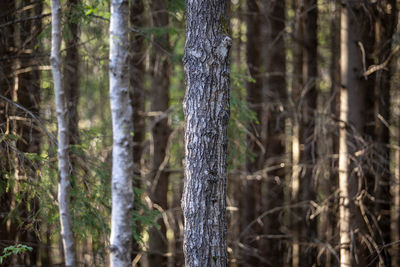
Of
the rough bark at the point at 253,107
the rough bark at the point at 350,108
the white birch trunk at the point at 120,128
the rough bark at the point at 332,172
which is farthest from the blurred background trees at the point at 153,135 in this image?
the white birch trunk at the point at 120,128

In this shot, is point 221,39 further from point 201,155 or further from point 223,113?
point 201,155

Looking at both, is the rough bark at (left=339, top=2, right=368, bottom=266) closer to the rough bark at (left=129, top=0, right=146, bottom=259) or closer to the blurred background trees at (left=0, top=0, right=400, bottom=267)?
the blurred background trees at (left=0, top=0, right=400, bottom=267)

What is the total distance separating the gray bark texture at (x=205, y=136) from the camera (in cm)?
513

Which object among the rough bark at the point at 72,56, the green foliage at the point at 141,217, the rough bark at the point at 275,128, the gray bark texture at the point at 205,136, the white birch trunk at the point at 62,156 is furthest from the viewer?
the rough bark at the point at 275,128

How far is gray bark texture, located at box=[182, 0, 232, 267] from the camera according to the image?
5.13 metres

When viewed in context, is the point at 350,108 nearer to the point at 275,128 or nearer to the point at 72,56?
the point at 275,128

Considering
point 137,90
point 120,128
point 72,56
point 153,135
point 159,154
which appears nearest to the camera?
point 120,128

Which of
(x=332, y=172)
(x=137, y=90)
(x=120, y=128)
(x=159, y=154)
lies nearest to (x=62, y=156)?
(x=120, y=128)

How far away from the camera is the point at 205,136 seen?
5.13 m

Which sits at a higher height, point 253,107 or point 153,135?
point 253,107

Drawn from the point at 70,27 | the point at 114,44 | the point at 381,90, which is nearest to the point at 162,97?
the point at 70,27

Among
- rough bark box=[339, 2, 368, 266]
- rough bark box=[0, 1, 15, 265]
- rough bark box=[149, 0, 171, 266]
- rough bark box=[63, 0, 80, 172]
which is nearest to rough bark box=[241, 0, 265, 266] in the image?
rough bark box=[149, 0, 171, 266]

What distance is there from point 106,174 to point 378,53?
560cm

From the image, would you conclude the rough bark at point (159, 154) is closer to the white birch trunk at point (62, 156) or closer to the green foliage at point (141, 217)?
the green foliage at point (141, 217)
